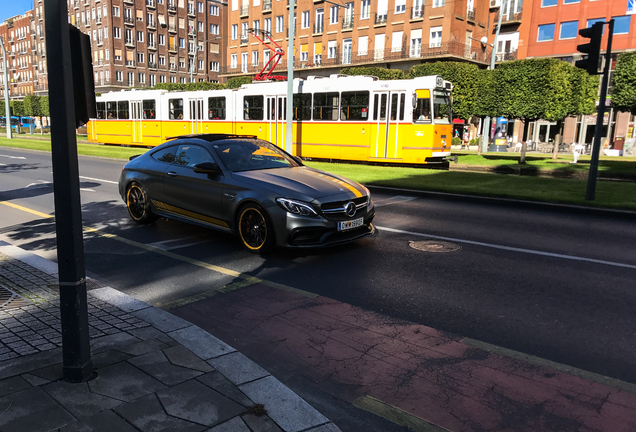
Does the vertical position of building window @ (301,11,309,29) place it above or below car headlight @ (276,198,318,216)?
above

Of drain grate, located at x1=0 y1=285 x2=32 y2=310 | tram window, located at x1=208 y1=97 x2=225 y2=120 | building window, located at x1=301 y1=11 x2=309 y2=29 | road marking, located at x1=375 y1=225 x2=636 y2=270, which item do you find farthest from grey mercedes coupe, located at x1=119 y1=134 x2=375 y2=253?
building window, located at x1=301 y1=11 x2=309 y2=29

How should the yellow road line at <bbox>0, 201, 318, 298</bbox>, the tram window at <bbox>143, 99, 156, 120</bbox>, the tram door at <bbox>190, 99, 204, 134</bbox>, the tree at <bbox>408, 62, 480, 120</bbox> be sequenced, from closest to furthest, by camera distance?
the yellow road line at <bbox>0, 201, 318, 298</bbox>
the tram door at <bbox>190, 99, 204, 134</bbox>
the tram window at <bbox>143, 99, 156, 120</bbox>
the tree at <bbox>408, 62, 480, 120</bbox>

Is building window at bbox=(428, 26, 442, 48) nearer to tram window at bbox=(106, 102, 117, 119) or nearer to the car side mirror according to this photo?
tram window at bbox=(106, 102, 117, 119)

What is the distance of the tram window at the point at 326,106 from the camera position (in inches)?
845

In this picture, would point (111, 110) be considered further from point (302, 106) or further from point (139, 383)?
point (139, 383)

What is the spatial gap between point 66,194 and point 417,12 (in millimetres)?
50000

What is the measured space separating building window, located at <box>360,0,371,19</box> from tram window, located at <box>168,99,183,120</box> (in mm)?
29552

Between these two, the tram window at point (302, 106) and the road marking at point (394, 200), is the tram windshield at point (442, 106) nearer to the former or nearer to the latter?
the tram window at point (302, 106)

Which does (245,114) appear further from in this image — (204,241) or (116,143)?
(204,241)

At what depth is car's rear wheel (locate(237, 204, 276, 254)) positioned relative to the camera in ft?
21.9

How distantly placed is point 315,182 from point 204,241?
1982mm

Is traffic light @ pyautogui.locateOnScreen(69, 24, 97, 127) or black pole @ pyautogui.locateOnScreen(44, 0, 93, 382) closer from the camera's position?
black pole @ pyautogui.locateOnScreen(44, 0, 93, 382)

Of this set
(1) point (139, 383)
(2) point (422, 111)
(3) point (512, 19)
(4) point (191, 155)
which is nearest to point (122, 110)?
(2) point (422, 111)

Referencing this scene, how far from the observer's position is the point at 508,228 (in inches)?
352
